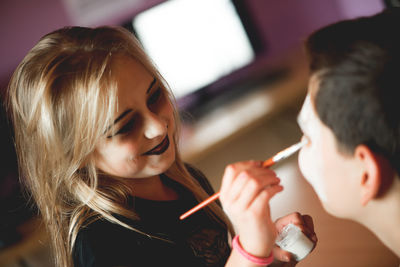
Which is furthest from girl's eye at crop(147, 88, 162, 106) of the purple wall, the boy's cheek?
the purple wall

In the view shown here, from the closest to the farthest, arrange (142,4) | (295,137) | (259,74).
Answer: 1. (295,137)
2. (142,4)
3. (259,74)

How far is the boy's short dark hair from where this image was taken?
0.48 meters

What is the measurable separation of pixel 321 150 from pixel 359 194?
8 centimetres

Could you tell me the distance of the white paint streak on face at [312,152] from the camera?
1.93ft

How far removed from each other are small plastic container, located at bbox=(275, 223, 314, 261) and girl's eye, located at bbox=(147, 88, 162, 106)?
352mm

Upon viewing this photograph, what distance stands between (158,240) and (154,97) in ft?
0.91

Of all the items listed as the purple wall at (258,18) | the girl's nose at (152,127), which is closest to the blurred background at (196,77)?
the purple wall at (258,18)

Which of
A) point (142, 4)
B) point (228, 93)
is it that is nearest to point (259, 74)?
point (228, 93)

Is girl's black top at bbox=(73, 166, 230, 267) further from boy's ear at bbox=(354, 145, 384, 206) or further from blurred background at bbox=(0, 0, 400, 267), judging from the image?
blurred background at bbox=(0, 0, 400, 267)

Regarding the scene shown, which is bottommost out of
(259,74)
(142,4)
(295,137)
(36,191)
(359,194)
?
(295,137)

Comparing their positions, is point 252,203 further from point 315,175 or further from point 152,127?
point 152,127

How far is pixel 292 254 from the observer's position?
0.65m

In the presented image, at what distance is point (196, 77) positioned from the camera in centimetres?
200

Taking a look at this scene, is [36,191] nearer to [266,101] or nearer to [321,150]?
[321,150]
